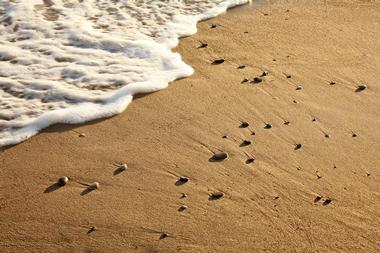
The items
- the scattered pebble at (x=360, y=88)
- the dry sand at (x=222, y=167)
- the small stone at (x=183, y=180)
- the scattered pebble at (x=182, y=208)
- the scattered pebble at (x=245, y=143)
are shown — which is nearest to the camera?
the dry sand at (x=222, y=167)

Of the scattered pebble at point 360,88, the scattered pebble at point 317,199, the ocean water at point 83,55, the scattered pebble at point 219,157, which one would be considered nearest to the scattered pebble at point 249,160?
the scattered pebble at point 219,157

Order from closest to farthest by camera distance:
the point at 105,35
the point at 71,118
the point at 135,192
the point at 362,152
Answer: the point at 135,192
the point at 362,152
the point at 71,118
the point at 105,35

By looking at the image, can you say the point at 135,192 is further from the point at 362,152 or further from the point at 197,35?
the point at 197,35

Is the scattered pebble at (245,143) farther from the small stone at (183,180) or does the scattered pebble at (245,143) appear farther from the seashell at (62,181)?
the seashell at (62,181)

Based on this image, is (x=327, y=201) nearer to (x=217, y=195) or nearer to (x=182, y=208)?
(x=217, y=195)

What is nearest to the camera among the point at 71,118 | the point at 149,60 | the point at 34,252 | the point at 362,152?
the point at 34,252

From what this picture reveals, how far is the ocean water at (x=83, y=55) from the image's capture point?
13.0ft

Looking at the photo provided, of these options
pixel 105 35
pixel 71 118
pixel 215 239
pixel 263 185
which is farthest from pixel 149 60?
pixel 215 239

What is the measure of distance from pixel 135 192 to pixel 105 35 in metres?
2.30

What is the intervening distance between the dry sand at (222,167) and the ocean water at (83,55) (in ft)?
0.56

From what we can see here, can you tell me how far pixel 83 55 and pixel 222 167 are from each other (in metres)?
2.02

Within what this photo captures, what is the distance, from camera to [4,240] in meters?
2.83

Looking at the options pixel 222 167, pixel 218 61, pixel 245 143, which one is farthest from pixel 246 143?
pixel 218 61

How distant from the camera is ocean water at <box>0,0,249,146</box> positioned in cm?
395
